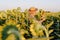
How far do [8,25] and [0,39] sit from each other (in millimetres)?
32

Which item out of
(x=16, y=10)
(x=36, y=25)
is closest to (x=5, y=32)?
(x=36, y=25)

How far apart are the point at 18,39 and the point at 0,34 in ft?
0.13

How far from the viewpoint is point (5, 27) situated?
285 millimetres

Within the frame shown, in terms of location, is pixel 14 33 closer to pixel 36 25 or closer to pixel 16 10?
pixel 36 25

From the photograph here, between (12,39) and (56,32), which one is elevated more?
(12,39)

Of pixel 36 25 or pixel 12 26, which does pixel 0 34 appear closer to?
pixel 12 26

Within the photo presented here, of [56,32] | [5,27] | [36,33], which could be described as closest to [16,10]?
[56,32]

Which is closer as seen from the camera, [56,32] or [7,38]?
[7,38]

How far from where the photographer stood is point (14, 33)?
0.88 ft

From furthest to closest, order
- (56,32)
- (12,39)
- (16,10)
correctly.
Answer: (16,10), (56,32), (12,39)

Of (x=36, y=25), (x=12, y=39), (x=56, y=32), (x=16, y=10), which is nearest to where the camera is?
(x=12, y=39)

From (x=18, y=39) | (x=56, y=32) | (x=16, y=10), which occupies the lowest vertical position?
(x=56, y=32)

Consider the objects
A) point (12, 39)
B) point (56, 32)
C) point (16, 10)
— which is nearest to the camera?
point (12, 39)

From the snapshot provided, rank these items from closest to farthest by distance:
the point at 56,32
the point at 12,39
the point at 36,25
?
the point at 12,39
the point at 36,25
the point at 56,32
